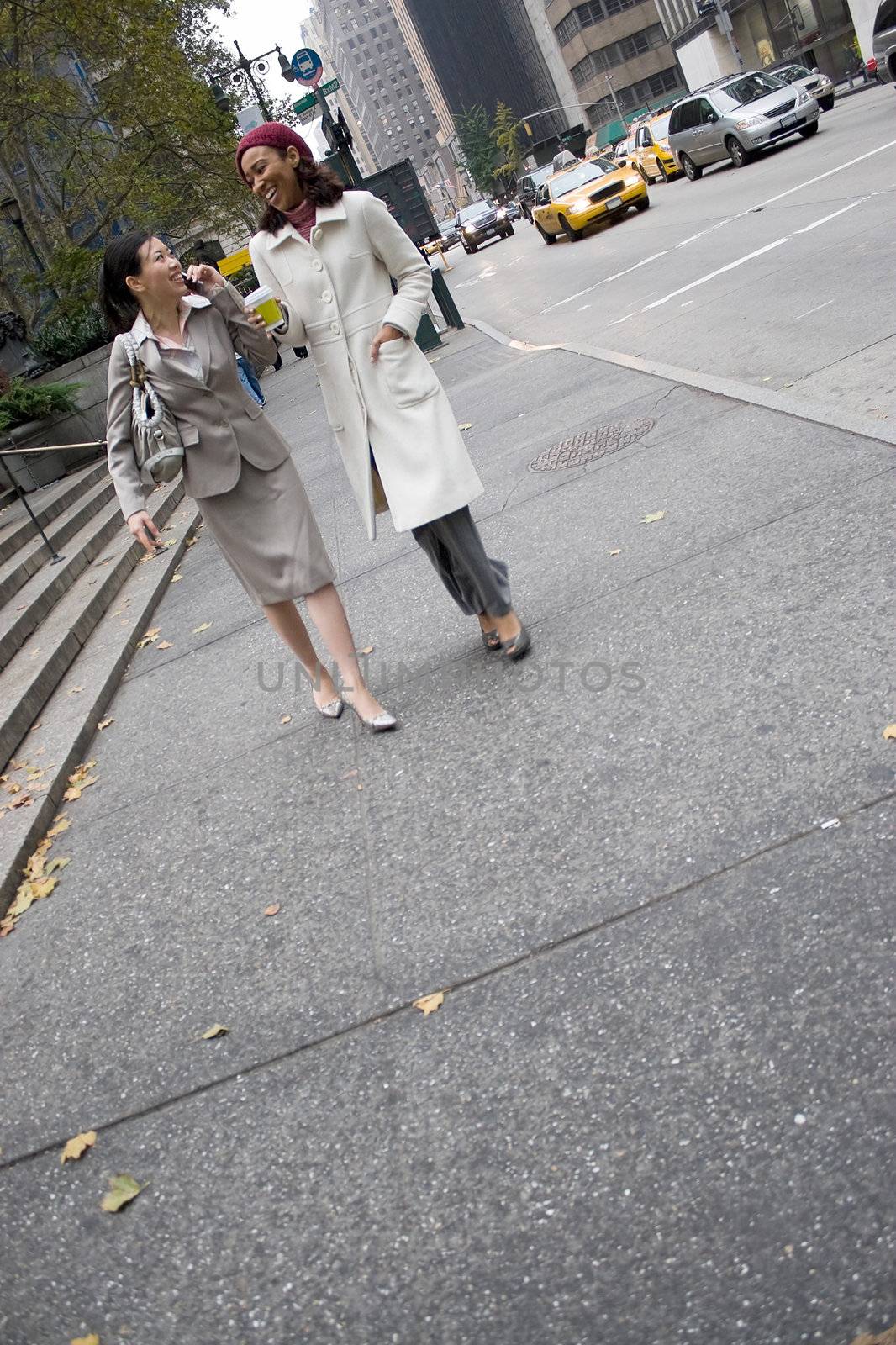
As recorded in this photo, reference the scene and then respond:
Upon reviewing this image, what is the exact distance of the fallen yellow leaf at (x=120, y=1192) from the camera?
279 cm

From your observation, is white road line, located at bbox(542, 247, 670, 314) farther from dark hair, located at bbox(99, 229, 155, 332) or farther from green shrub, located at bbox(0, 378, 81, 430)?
dark hair, located at bbox(99, 229, 155, 332)

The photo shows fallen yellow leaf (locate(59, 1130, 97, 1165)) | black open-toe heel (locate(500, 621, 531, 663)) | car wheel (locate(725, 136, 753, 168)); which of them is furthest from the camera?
car wheel (locate(725, 136, 753, 168))

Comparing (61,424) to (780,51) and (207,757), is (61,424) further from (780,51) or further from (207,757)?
(780,51)

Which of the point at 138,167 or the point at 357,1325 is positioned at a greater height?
the point at 138,167

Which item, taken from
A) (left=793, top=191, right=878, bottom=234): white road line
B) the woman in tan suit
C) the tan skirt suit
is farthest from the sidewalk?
(left=793, top=191, right=878, bottom=234): white road line

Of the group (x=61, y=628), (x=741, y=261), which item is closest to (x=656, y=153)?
(x=741, y=261)

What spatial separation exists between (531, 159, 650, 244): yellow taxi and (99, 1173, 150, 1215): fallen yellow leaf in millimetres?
27307

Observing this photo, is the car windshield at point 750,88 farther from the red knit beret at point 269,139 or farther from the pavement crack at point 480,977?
the pavement crack at point 480,977

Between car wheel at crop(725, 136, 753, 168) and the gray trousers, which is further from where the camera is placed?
car wheel at crop(725, 136, 753, 168)

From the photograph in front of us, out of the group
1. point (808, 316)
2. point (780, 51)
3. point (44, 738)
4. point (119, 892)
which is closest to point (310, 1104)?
point (119, 892)

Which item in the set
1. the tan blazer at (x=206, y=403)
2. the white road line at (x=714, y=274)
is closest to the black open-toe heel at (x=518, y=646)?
the tan blazer at (x=206, y=403)

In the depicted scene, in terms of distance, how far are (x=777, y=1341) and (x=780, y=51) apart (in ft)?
221

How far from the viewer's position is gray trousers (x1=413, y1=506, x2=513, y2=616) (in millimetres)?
4785

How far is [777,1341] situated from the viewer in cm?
196
